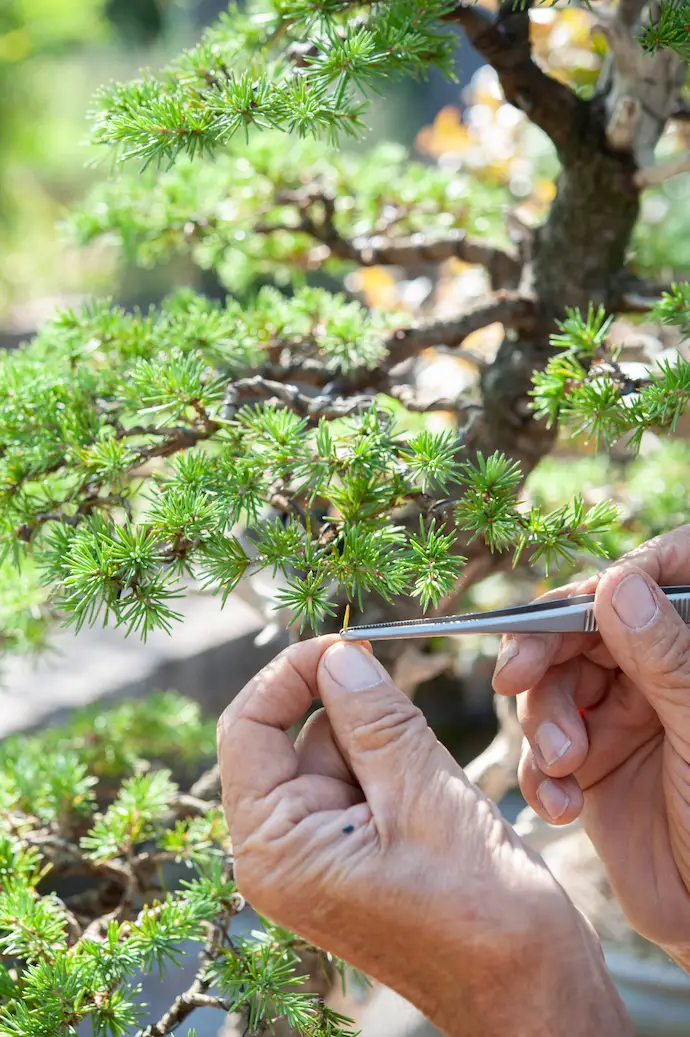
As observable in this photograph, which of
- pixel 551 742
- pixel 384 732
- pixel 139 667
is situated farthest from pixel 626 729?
pixel 139 667

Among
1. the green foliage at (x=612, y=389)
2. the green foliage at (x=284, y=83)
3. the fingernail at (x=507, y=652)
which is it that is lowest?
the fingernail at (x=507, y=652)

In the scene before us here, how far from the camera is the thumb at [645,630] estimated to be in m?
0.45

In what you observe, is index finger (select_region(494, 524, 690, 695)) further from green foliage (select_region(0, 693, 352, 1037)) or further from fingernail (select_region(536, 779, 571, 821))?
green foliage (select_region(0, 693, 352, 1037))

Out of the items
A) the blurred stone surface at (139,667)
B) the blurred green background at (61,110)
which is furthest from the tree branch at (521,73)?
the blurred green background at (61,110)

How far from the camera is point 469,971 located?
42cm

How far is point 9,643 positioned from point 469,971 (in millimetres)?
532

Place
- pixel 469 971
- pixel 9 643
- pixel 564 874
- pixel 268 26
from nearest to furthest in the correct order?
1. pixel 469 971
2. pixel 268 26
3. pixel 9 643
4. pixel 564 874

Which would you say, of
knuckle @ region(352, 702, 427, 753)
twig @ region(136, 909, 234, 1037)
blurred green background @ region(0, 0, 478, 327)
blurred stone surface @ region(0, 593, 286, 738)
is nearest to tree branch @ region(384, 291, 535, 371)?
knuckle @ region(352, 702, 427, 753)

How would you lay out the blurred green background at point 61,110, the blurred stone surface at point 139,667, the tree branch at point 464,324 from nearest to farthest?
the tree branch at point 464,324, the blurred stone surface at point 139,667, the blurred green background at point 61,110

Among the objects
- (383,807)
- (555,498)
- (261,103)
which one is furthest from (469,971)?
(555,498)

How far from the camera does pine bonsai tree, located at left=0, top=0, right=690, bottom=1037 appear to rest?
0.47 metres

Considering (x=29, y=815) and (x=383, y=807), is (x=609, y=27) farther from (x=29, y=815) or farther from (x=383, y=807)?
(x=29, y=815)

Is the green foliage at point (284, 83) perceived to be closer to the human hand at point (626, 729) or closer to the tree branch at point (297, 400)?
the tree branch at point (297, 400)

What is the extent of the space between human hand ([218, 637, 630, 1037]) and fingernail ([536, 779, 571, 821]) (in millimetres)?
63
